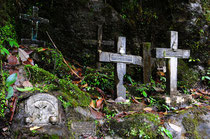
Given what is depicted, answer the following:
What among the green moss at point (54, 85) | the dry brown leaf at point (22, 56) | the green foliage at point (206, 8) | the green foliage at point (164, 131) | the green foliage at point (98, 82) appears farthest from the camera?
the green foliage at point (206, 8)

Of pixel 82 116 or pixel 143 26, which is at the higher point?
pixel 143 26

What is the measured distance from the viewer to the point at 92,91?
419cm

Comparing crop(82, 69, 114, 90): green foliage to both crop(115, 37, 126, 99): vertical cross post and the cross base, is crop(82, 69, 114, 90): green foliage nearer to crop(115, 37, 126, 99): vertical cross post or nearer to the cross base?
Result: crop(115, 37, 126, 99): vertical cross post

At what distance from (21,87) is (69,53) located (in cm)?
353

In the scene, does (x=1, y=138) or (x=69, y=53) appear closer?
(x=1, y=138)

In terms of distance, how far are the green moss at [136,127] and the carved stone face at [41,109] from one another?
961 mm

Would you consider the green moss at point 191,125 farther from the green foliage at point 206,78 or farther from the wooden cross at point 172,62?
the green foliage at point 206,78

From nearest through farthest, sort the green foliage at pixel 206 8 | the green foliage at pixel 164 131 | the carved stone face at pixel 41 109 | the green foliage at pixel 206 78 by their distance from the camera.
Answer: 1. the carved stone face at pixel 41 109
2. the green foliage at pixel 164 131
3. the green foliage at pixel 206 78
4. the green foliage at pixel 206 8

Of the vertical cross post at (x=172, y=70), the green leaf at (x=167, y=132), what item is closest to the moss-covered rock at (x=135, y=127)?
the green leaf at (x=167, y=132)

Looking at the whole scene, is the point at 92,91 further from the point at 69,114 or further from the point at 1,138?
the point at 1,138

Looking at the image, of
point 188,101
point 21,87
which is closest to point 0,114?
point 21,87

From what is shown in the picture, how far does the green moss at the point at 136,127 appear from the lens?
9.34ft

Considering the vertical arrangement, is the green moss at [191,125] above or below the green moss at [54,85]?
below

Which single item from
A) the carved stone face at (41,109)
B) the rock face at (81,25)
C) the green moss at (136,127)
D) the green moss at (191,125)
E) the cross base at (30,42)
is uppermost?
the rock face at (81,25)
